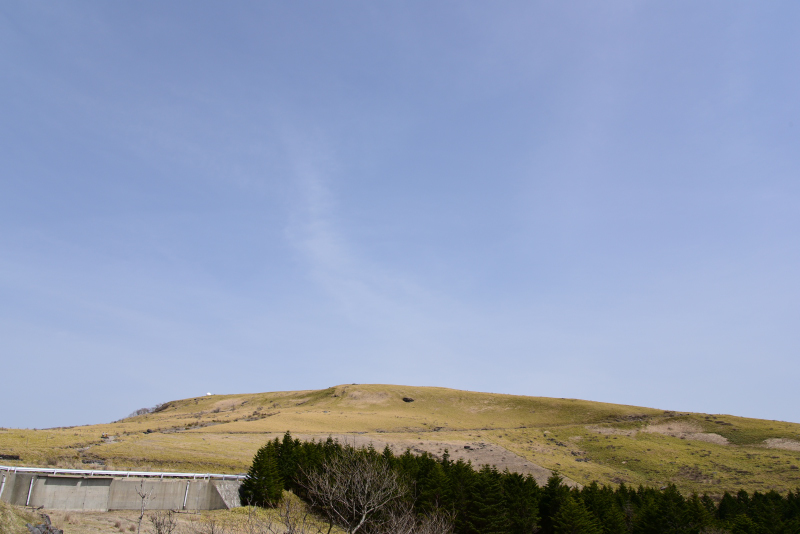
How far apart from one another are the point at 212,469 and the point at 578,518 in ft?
112

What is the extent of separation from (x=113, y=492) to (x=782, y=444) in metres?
98.5

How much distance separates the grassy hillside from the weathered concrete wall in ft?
32.5

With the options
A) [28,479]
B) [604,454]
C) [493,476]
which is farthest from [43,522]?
[604,454]

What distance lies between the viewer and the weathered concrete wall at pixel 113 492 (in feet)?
101

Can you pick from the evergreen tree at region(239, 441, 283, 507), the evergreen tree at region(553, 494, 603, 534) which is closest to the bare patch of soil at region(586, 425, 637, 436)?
the evergreen tree at region(553, 494, 603, 534)

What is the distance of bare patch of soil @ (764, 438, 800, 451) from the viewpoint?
81.0 meters

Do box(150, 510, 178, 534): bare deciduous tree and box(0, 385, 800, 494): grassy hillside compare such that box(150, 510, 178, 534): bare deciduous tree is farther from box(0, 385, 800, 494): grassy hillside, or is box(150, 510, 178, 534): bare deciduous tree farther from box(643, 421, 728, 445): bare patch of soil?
box(643, 421, 728, 445): bare patch of soil

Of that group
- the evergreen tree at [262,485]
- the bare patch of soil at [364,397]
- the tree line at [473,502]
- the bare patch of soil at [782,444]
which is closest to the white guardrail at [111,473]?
the evergreen tree at [262,485]

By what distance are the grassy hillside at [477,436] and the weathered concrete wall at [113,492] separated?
989 centimetres

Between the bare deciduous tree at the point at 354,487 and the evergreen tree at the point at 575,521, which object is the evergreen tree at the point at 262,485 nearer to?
the bare deciduous tree at the point at 354,487

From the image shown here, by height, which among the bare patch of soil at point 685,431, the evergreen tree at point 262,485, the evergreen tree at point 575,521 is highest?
the bare patch of soil at point 685,431

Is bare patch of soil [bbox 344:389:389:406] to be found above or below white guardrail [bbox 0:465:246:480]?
above

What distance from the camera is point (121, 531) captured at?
27609 mm

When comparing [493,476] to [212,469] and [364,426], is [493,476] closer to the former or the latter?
[212,469]
